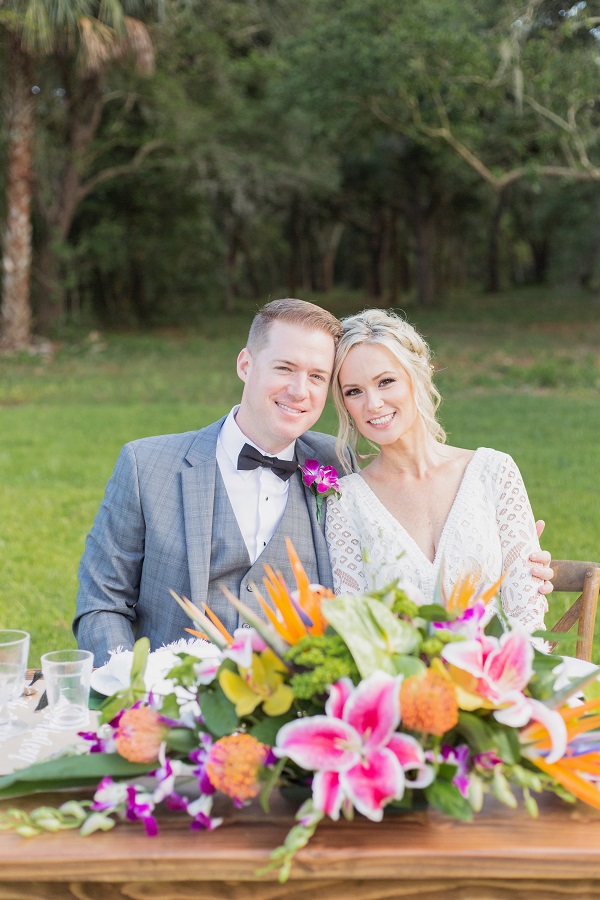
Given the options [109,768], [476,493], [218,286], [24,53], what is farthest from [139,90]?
[109,768]

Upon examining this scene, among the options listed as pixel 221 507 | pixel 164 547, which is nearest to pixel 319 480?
pixel 221 507

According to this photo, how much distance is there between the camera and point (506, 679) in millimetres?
1875

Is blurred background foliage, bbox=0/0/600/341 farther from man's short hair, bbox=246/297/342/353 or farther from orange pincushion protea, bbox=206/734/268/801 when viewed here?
orange pincushion protea, bbox=206/734/268/801

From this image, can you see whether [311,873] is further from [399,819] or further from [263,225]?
[263,225]

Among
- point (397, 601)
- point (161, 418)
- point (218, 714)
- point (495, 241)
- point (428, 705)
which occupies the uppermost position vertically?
point (495, 241)

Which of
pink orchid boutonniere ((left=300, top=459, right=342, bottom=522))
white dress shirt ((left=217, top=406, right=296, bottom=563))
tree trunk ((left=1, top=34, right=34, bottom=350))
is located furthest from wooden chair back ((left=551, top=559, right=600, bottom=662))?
tree trunk ((left=1, top=34, right=34, bottom=350))

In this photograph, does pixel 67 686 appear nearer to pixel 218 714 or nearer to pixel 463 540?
pixel 218 714

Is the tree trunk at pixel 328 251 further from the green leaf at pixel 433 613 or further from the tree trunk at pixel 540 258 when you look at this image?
the green leaf at pixel 433 613

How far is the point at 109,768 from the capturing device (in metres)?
1.96

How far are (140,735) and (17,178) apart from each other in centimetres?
1974

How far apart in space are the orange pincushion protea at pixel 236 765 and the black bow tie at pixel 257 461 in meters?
1.90

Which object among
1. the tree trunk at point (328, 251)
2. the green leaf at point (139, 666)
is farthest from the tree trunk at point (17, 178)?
the tree trunk at point (328, 251)

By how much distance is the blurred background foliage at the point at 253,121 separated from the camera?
63.7 feet

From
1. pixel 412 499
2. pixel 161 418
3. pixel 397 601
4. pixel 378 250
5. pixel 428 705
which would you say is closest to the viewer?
pixel 428 705
